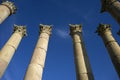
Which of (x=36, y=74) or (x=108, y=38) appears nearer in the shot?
(x=36, y=74)

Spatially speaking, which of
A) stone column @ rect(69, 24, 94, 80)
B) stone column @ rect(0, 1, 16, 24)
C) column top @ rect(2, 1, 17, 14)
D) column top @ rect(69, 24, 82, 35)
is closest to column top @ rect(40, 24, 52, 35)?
column top @ rect(69, 24, 82, 35)

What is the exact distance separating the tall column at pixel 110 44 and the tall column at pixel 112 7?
22.0 feet

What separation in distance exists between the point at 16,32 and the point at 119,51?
2100 centimetres

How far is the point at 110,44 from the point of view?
1403 inches

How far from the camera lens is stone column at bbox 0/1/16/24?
2691 centimetres

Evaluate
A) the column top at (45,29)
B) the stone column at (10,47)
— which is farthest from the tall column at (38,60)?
the stone column at (10,47)

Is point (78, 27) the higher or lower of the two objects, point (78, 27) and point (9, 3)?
the higher

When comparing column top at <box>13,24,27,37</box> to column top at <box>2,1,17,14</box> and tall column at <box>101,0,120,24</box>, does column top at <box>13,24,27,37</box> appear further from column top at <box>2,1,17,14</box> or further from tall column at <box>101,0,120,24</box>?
tall column at <box>101,0,120,24</box>

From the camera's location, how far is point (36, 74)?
2684 centimetres

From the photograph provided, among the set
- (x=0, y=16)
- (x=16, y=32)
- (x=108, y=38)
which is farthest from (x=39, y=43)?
(x=108, y=38)

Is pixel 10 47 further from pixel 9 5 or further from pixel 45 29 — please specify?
pixel 45 29

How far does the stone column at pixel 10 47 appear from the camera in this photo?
92.4 ft

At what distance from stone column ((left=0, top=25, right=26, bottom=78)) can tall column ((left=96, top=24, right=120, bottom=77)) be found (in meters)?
16.9

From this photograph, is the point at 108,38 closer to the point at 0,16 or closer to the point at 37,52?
the point at 37,52
